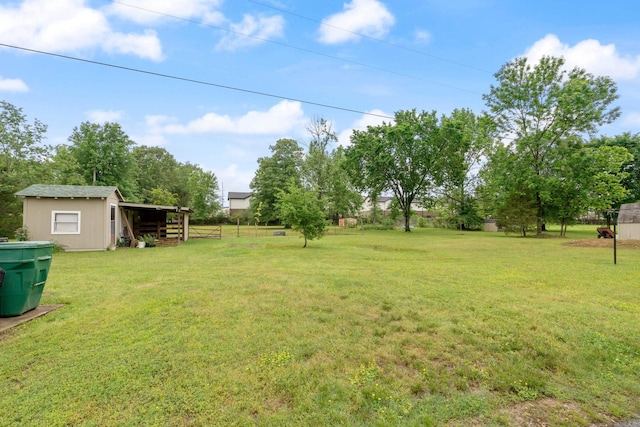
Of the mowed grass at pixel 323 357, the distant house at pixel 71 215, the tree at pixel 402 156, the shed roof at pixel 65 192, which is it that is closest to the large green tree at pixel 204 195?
the tree at pixel 402 156

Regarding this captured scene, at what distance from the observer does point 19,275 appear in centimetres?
426

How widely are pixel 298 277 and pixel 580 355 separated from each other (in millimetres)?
5080

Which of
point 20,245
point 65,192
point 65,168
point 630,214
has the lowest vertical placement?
point 20,245

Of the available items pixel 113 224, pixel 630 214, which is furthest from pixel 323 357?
pixel 630 214

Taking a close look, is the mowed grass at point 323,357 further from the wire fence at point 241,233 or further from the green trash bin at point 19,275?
the wire fence at point 241,233

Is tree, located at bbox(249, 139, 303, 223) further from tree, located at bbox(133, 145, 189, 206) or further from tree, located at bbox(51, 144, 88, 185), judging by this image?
tree, located at bbox(51, 144, 88, 185)

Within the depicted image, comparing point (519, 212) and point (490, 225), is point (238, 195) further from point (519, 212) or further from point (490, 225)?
point (519, 212)

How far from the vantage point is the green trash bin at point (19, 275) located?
4.15m

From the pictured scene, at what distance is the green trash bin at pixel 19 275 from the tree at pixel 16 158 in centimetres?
2002

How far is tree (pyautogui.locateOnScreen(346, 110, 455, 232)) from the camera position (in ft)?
91.9

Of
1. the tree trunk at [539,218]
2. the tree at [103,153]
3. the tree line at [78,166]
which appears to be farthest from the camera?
the tree at [103,153]

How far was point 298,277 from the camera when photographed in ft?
23.5

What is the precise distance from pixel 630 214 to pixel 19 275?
2592 cm

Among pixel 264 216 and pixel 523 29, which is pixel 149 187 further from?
pixel 523 29
